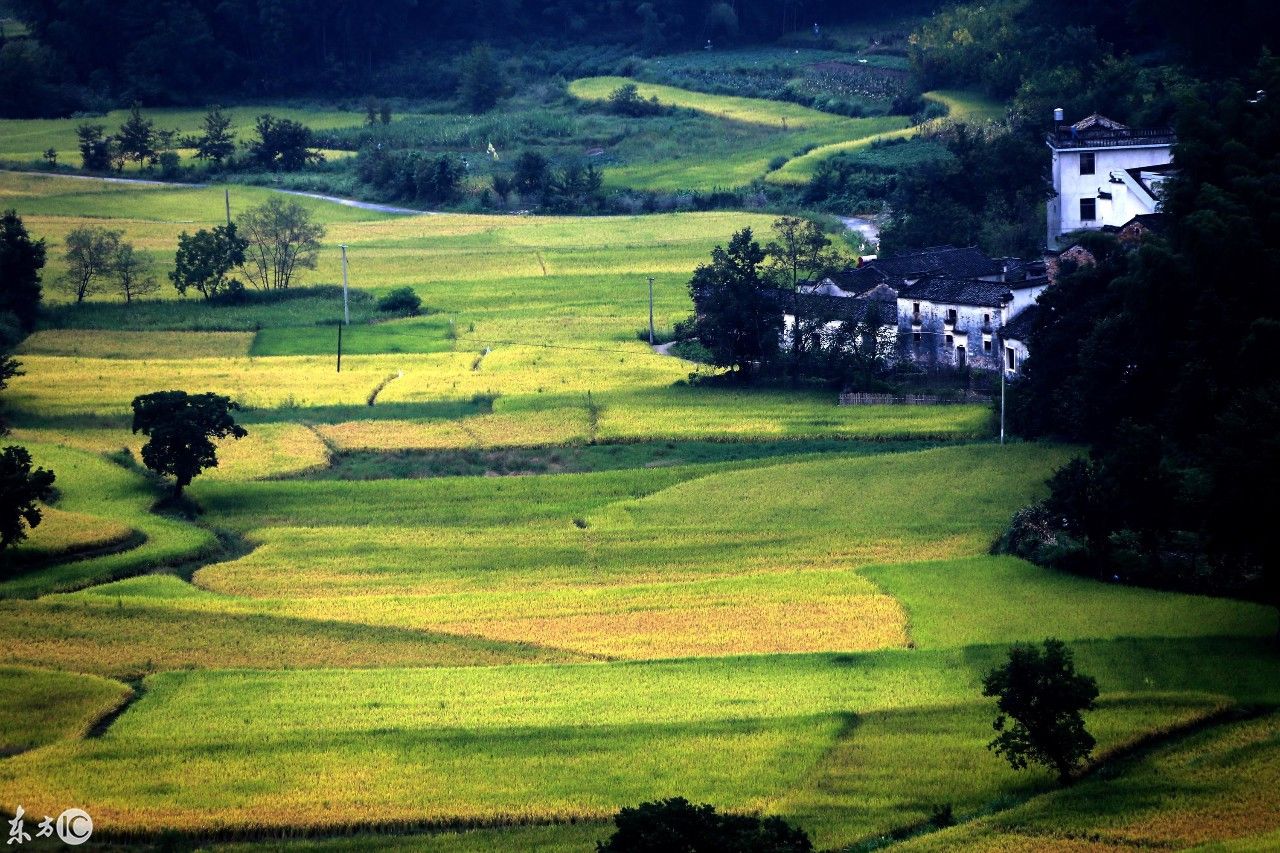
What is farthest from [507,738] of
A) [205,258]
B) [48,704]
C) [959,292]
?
[205,258]

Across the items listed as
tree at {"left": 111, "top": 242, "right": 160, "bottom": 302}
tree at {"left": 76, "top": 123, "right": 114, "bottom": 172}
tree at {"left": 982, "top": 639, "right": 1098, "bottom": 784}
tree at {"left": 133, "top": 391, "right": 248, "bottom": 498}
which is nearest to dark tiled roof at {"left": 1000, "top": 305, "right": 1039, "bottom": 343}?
tree at {"left": 133, "top": 391, "right": 248, "bottom": 498}

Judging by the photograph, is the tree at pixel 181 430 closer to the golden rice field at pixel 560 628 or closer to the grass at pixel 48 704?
the golden rice field at pixel 560 628

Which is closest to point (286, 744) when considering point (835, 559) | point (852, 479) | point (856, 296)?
point (835, 559)

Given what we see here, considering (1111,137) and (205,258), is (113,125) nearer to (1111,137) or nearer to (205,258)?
(205,258)

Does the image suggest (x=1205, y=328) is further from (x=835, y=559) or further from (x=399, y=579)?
(x=399, y=579)

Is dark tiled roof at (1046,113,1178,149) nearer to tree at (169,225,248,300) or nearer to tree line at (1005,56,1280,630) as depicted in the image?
tree line at (1005,56,1280,630)

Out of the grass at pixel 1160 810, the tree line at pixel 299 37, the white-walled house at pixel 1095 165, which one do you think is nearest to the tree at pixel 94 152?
the tree line at pixel 299 37
